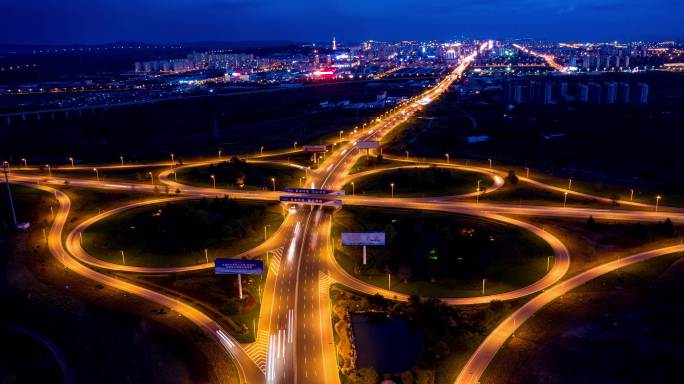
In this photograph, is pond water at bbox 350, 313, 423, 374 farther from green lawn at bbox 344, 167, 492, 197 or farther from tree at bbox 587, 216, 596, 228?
green lawn at bbox 344, 167, 492, 197

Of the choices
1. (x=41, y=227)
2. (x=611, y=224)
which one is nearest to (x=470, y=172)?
(x=611, y=224)

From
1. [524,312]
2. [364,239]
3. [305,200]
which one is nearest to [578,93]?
[305,200]

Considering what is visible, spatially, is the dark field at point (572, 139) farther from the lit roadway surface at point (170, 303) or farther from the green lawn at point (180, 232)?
the lit roadway surface at point (170, 303)

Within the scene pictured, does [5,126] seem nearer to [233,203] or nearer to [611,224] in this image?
[233,203]

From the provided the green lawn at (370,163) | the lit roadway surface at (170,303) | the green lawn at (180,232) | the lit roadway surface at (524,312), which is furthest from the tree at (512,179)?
the lit roadway surface at (170,303)

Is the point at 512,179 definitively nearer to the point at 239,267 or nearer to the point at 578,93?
the point at 239,267
